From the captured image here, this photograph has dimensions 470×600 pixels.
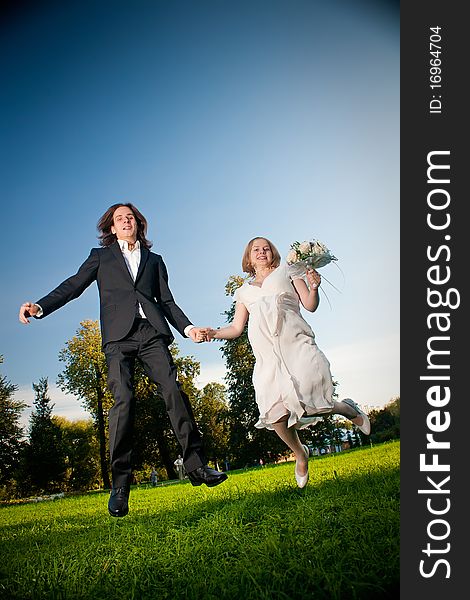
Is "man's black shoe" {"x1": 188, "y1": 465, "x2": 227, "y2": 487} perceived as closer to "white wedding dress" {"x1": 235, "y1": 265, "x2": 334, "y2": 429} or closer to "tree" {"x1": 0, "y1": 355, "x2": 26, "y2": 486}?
"white wedding dress" {"x1": 235, "y1": 265, "x2": 334, "y2": 429}

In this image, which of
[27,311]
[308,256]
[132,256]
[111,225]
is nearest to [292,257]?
[308,256]

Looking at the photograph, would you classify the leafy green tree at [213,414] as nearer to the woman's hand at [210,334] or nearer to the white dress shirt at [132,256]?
the woman's hand at [210,334]

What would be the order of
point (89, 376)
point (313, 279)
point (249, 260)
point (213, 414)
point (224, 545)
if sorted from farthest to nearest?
point (213, 414) < point (89, 376) < point (249, 260) < point (313, 279) < point (224, 545)

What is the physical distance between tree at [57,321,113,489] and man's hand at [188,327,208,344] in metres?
1.35

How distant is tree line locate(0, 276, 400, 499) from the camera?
413 cm

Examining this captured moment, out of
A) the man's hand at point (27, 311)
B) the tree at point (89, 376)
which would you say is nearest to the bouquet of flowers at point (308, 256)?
the man's hand at point (27, 311)

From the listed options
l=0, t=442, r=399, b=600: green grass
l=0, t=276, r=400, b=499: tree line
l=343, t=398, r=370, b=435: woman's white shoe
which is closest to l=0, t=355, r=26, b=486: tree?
l=0, t=276, r=400, b=499: tree line

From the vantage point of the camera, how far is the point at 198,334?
3.10 metres

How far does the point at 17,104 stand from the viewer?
12.1 ft

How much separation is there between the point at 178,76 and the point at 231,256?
3.90ft

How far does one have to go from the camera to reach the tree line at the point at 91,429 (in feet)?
13.5

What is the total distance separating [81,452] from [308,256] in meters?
2.30

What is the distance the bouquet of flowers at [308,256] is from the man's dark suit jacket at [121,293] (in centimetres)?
69

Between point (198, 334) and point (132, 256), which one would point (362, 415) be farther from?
point (132, 256)
